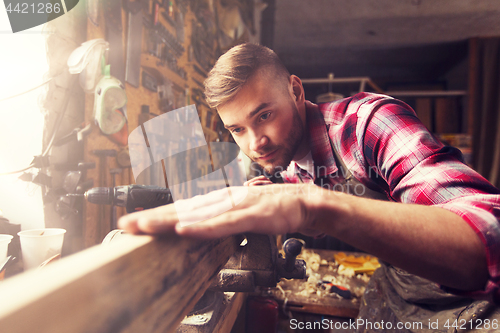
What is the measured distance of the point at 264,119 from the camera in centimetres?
39

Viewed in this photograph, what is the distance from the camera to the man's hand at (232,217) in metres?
0.18

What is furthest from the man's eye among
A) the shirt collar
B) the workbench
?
the workbench

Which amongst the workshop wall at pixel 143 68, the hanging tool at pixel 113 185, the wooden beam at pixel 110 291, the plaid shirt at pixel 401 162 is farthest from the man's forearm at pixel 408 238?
the hanging tool at pixel 113 185

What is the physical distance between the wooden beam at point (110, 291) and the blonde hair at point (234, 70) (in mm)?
234

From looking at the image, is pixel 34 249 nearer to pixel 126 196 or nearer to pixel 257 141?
pixel 126 196

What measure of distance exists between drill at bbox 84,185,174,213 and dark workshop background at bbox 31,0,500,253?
223mm

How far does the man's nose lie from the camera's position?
1.30ft

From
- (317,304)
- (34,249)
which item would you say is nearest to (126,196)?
(34,249)

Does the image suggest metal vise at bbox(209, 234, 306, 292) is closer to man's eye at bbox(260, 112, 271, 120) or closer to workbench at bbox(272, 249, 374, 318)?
man's eye at bbox(260, 112, 271, 120)

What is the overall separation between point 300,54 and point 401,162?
230 cm

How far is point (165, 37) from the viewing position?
856 millimetres

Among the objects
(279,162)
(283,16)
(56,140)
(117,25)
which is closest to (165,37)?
(117,25)

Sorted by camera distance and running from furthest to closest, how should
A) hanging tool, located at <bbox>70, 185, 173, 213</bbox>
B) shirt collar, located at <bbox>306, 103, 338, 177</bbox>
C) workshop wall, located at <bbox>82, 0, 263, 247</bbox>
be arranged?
workshop wall, located at <bbox>82, 0, 263, 247</bbox>
shirt collar, located at <bbox>306, 103, 338, 177</bbox>
hanging tool, located at <bbox>70, 185, 173, 213</bbox>

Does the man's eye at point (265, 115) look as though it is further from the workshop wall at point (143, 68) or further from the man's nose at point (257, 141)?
the workshop wall at point (143, 68)
